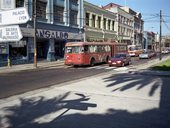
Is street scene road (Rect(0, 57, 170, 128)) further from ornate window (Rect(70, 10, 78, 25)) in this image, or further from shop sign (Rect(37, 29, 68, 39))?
ornate window (Rect(70, 10, 78, 25))

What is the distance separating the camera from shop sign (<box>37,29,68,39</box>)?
35.5 meters

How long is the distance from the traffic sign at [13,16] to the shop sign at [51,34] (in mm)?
22845

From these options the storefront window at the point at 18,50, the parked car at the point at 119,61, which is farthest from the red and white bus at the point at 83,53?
the storefront window at the point at 18,50

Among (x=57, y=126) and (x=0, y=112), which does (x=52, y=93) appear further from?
(x=57, y=126)

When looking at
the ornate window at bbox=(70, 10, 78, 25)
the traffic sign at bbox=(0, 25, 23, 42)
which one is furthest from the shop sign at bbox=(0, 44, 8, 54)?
the traffic sign at bbox=(0, 25, 23, 42)

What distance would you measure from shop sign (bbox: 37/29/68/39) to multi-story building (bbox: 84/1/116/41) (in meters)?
7.59

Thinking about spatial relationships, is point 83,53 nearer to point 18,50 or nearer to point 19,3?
point 18,50

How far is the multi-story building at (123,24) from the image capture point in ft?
220

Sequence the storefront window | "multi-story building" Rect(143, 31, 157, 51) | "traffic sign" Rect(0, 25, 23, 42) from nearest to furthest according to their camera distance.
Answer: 1. "traffic sign" Rect(0, 25, 23, 42)
2. the storefront window
3. "multi-story building" Rect(143, 31, 157, 51)

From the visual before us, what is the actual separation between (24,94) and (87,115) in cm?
476

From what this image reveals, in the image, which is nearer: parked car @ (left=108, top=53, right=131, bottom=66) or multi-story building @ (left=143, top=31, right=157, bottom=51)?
parked car @ (left=108, top=53, right=131, bottom=66)

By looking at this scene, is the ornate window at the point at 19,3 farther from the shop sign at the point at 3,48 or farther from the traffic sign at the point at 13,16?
the traffic sign at the point at 13,16

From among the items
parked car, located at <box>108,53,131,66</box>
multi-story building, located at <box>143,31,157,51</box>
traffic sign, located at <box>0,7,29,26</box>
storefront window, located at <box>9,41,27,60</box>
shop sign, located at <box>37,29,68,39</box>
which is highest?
multi-story building, located at <box>143,31,157,51</box>

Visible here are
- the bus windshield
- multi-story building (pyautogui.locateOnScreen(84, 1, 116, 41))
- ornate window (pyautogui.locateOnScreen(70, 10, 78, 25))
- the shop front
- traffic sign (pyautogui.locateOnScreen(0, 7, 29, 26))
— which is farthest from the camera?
multi-story building (pyautogui.locateOnScreen(84, 1, 116, 41))
